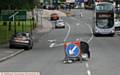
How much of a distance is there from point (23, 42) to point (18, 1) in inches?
434

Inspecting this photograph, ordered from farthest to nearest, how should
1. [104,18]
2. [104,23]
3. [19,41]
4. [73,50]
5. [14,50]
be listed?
[104,23], [104,18], [19,41], [14,50], [73,50]

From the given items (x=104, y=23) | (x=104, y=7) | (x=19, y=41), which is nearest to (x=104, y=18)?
(x=104, y=23)

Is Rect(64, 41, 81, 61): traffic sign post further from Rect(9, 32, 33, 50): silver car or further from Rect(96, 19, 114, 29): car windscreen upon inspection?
Rect(96, 19, 114, 29): car windscreen

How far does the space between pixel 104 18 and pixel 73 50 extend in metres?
35.0

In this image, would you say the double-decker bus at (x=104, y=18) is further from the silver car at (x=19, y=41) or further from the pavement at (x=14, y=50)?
the silver car at (x=19, y=41)

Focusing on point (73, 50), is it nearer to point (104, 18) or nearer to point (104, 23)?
point (104, 18)

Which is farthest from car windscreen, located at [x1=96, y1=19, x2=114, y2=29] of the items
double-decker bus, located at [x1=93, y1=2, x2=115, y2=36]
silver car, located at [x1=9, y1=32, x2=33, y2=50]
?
silver car, located at [x1=9, y1=32, x2=33, y2=50]

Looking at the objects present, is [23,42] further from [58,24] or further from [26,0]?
[58,24]

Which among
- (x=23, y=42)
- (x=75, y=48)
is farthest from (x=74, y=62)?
(x=23, y=42)

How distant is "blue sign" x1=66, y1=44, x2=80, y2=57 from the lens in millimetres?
27484

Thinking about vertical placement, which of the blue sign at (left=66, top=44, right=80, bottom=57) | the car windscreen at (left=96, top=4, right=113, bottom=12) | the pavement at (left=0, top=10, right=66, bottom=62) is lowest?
the pavement at (left=0, top=10, right=66, bottom=62)

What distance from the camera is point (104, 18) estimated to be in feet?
204

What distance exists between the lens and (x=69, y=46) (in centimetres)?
2764

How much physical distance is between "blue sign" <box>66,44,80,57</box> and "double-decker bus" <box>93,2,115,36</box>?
112 feet
